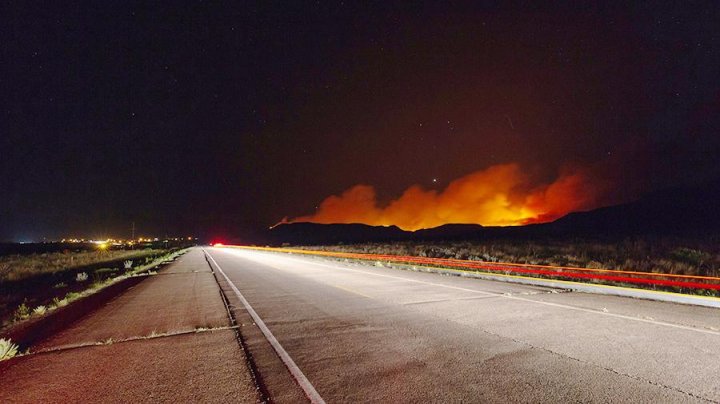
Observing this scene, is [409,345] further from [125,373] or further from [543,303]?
[543,303]

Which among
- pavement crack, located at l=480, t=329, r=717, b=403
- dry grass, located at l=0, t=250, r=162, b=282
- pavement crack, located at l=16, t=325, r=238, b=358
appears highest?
pavement crack, located at l=480, t=329, r=717, b=403

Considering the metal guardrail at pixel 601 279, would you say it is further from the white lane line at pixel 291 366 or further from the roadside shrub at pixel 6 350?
the roadside shrub at pixel 6 350

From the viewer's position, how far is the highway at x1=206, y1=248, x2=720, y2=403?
4.09m

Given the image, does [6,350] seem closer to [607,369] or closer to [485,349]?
[485,349]

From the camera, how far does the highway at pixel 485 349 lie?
13.4ft

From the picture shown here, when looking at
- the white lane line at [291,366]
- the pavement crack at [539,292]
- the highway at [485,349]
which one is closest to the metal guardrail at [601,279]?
the pavement crack at [539,292]

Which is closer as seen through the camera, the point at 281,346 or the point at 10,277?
the point at 281,346

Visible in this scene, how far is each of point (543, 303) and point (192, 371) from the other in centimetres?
845

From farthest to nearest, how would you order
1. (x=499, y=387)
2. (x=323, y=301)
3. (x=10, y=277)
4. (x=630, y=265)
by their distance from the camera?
(x=10, y=277) → (x=630, y=265) → (x=323, y=301) → (x=499, y=387)

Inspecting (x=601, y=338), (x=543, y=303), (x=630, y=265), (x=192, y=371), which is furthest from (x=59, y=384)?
(x=630, y=265)

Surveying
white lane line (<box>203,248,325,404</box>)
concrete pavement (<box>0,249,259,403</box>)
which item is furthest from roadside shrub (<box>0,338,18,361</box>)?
white lane line (<box>203,248,325,404</box>)

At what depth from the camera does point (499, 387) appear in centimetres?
416

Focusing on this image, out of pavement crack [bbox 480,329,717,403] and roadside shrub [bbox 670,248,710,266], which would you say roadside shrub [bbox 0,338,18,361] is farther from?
roadside shrub [bbox 670,248,710,266]

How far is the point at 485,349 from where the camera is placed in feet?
18.3
